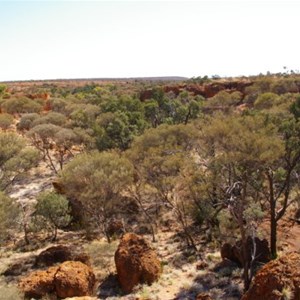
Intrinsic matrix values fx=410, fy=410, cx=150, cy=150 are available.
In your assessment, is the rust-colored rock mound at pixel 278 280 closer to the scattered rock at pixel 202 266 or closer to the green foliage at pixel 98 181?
the scattered rock at pixel 202 266

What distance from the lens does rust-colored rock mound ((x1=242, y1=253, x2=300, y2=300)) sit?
38.5ft

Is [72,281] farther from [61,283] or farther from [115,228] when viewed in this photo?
[115,228]

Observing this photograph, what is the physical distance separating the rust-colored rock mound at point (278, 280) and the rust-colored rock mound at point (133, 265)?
6.51 meters

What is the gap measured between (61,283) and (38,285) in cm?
108

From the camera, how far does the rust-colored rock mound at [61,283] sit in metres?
17.3

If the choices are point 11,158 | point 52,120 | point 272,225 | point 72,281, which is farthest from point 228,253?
point 52,120

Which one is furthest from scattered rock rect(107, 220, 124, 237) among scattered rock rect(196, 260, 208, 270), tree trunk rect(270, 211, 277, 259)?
tree trunk rect(270, 211, 277, 259)

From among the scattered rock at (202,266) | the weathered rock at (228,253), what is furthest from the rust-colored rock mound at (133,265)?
the weathered rock at (228,253)

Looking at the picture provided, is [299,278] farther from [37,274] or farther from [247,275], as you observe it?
[37,274]

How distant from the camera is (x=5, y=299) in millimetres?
15094

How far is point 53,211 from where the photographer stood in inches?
1014

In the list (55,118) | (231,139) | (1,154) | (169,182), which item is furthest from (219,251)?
(55,118)

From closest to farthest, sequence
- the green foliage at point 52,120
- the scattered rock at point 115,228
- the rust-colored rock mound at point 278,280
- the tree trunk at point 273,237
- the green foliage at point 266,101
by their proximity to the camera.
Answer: the rust-colored rock mound at point 278,280 → the tree trunk at point 273,237 → the scattered rock at point 115,228 → the green foliage at point 52,120 → the green foliage at point 266,101

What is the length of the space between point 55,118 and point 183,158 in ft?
92.5
